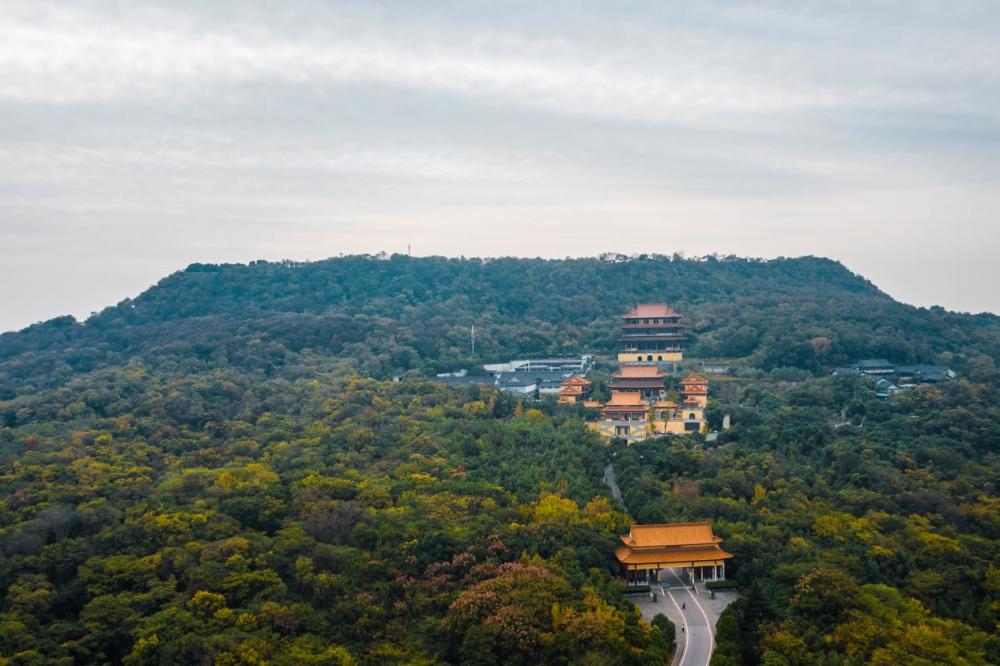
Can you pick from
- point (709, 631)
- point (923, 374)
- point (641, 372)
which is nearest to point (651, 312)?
point (641, 372)

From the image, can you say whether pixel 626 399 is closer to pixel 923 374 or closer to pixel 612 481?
pixel 612 481

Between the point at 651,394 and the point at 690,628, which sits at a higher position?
the point at 651,394

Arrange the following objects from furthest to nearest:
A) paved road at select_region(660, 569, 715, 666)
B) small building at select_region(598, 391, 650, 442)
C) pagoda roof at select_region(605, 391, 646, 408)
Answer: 1. pagoda roof at select_region(605, 391, 646, 408)
2. small building at select_region(598, 391, 650, 442)
3. paved road at select_region(660, 569, 715, 666)

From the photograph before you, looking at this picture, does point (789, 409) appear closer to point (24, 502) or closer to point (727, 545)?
point (727, 545)

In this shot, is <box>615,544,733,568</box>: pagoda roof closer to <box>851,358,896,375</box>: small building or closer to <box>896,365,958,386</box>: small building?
<box>896,365,958,386</box>: small building

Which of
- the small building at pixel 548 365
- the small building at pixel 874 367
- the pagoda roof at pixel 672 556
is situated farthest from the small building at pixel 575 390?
the pagoda roof at pixel 672 556

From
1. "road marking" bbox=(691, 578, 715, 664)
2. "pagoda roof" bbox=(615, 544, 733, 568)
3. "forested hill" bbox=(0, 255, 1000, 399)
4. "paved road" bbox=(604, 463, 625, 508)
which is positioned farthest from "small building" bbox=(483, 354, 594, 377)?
"road marking" bbox=(691, 578, 715, 664)

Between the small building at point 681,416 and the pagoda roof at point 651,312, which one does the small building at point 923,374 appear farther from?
the pagoda roof at point 651,312
